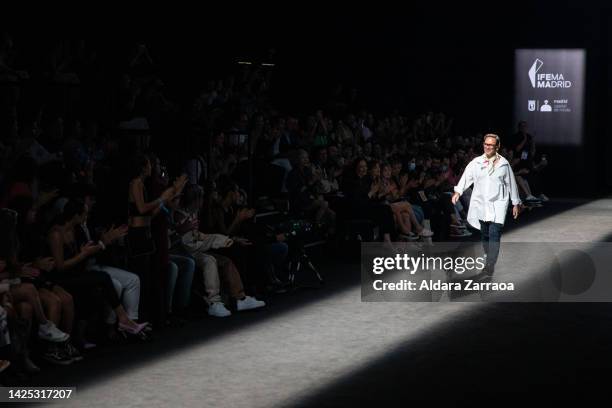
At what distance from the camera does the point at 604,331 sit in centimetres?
812

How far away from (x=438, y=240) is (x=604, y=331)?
6.33 m

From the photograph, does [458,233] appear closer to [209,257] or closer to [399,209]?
[399,209]

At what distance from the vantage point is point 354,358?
23.3 ft

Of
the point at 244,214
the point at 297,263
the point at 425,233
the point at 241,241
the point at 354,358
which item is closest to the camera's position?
the point at 354,358

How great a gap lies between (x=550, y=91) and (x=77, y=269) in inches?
681

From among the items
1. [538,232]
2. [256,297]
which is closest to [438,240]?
[538,232]

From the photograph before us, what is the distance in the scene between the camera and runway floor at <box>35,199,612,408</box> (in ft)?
20.0

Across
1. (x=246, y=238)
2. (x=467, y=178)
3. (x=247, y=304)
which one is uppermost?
(x=467, y=178)

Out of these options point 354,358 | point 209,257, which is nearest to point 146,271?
point 209,257

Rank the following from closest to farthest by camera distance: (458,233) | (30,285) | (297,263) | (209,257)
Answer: (30,285) → (209,257) → (297,263) → (458,233)

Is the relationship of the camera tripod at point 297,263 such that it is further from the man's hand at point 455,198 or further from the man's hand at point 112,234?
the man's hand at point 112,234

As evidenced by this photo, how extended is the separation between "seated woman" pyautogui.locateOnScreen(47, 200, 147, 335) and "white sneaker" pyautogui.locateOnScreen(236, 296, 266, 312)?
5.32 feet

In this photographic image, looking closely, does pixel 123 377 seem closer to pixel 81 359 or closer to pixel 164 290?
pixel 81 359

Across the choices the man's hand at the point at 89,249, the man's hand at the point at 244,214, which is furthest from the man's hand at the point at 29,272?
the man's hand at the point at 244,214
